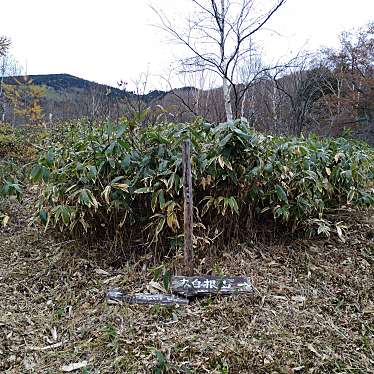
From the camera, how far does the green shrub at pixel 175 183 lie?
6.41 feet

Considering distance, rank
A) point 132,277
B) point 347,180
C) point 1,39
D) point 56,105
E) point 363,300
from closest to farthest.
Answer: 1. point 363,300
2. point 132,277
3. point 347,180
4. point 1,39
5. point 56,105

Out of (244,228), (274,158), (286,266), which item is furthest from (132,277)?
(274,158)

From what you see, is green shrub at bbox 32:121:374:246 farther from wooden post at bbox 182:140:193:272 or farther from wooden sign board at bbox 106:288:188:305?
wooden sign board at bbox 106:288:188:305

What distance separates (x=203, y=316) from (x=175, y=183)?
716 mm

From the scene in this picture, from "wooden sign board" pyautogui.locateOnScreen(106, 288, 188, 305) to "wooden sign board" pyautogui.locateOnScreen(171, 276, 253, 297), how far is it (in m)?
0.04

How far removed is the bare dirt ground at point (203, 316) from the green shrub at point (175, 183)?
0.20 metres

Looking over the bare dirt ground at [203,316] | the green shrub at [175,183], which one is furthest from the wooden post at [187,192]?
the bare dirt ground at [203,316]

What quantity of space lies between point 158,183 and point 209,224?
0.41 metres

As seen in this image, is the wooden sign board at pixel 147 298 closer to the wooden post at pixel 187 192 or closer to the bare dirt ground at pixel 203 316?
the bare dirt ground at pixel 203 316

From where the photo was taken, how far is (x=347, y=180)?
2301 mm

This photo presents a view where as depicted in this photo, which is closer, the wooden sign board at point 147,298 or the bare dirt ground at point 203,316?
the bare dirt ground at point 203,316

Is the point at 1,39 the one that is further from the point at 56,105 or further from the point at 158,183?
the point at 56,105

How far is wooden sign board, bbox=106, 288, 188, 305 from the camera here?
1.69 m

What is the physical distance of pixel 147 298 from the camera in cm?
171
